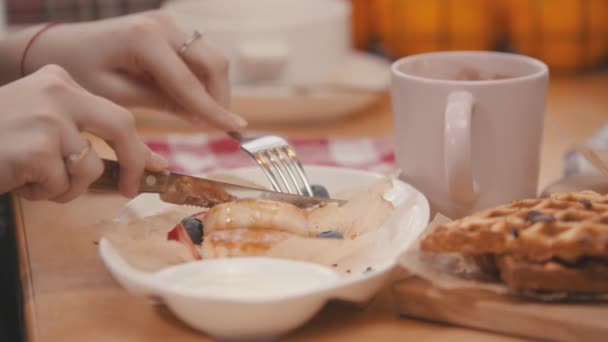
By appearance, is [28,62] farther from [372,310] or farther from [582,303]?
[582,303]

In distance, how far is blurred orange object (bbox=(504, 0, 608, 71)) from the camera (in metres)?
1.30

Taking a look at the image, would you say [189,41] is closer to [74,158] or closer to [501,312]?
[74,158]

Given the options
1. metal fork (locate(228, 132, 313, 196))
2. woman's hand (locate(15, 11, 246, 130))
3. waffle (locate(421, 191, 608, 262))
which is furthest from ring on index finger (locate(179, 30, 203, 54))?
waffle (locate(421, 191, 608, 262))

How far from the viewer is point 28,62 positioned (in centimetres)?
87

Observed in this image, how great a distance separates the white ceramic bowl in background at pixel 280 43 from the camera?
113cm

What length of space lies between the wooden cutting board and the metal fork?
18cm

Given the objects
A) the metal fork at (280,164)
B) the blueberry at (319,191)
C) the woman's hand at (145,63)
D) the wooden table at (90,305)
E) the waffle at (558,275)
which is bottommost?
the wooden table at (90,305)

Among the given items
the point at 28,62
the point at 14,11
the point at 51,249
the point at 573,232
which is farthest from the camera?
the point at 14,11

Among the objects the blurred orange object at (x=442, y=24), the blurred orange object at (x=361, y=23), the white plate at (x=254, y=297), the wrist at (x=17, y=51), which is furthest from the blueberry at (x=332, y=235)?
the blurred orange object at (x=361, y=23)

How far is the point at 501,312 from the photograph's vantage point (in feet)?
1.71

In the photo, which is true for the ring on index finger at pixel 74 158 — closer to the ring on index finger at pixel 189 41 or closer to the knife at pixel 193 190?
the knife at pixel 193 190

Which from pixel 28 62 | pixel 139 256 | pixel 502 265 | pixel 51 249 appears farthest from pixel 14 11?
pixel 502 265

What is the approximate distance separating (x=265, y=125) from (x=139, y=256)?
61 centimetres

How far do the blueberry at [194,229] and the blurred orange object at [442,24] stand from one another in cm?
83
